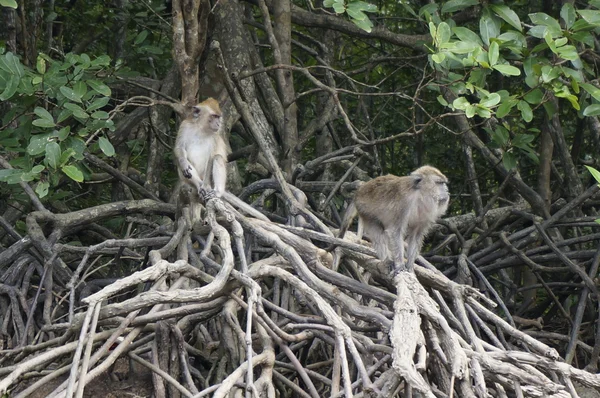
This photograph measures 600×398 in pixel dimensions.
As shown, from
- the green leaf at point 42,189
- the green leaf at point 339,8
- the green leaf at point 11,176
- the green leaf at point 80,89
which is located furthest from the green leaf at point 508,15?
the green leaf at point 11,176

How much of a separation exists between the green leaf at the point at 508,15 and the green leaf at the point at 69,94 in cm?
290

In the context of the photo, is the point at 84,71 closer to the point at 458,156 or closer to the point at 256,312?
the point at 256,312

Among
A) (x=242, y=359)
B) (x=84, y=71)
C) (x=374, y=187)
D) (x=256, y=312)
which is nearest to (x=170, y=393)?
(x=242, y=359)

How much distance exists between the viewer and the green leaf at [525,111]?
237 inches

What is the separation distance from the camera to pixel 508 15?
20.7 feet

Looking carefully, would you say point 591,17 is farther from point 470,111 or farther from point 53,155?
point 53,155

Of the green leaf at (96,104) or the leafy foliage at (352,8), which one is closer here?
the leafy foliage at (352,8)

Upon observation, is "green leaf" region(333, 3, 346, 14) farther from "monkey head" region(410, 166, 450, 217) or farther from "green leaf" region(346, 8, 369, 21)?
"monkey head" region(410, 166, 450, 217)

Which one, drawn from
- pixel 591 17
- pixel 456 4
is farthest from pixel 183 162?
pixel 591 17

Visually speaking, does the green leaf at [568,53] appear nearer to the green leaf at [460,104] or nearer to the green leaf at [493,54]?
the green leaf at [493,54]

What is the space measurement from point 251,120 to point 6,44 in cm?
228

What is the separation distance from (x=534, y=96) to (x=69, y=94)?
3024mm

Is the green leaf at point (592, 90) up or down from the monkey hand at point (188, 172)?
up

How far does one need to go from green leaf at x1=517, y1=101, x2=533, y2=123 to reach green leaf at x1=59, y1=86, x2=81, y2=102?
2.86 meters
